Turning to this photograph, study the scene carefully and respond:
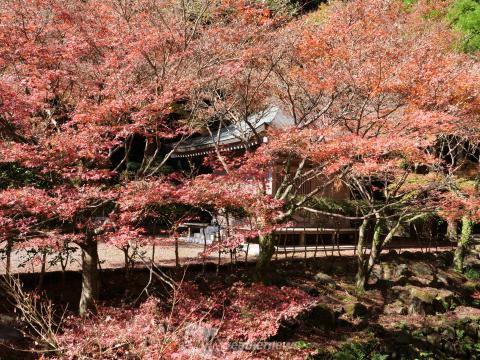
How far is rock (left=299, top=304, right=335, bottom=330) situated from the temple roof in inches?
176

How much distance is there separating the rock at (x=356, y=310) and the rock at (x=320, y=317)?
0.61m

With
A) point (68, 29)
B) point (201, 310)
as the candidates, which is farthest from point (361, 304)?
point (68, 29)

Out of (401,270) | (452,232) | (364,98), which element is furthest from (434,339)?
(452,232)

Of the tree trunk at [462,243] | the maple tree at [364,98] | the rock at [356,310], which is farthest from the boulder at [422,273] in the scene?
the rock at [356,310]

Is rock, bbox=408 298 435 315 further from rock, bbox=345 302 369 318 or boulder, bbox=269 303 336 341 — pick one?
boulder, bbox=269 303 336 341

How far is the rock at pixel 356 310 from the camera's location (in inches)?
405

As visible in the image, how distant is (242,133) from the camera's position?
12008 mm

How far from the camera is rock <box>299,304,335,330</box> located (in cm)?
959

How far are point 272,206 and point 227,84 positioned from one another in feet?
14.4

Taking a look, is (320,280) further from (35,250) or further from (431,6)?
(431,6)

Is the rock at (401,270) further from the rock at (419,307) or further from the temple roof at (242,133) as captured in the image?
the temple roof at (242,133)

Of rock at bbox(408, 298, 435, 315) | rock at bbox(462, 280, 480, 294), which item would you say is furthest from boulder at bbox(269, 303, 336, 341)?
rock at bbox(462, 280, 480, 294)

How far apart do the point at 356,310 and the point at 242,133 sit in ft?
18.4

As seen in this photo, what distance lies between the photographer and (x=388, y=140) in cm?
796
